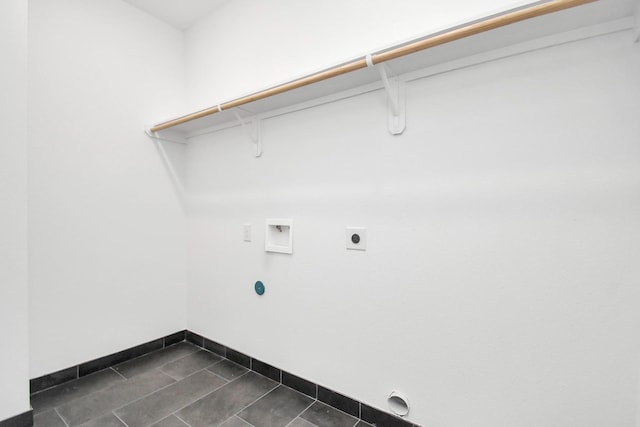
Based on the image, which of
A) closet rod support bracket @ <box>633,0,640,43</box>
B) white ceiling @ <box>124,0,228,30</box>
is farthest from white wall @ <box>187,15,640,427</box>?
white ceiling @ <box>124,0,228,30</box>

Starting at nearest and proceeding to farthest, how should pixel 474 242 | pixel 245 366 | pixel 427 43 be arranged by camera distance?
pixel 427 43 → pixel 474 242 → pixel 245 366

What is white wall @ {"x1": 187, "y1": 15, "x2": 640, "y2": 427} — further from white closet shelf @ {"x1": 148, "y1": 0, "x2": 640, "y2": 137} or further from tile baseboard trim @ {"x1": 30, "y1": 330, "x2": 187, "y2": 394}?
tile baseboard trim @ {"x1": 30, "y1": 330, "x2": 187, "y2": 394}

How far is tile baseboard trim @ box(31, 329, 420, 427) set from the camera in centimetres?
143

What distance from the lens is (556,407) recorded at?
104cm

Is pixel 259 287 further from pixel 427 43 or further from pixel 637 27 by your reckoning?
pixel 637 27

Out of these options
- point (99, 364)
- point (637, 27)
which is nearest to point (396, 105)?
point (637, 27)

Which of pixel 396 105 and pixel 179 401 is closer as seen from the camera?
pixel 396 105

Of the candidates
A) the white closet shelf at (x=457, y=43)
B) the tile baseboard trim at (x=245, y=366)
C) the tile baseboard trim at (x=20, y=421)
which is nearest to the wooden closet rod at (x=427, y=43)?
the white closet shelf at (x=457, y=43)

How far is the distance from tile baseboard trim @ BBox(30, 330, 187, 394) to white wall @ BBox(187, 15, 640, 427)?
977mm

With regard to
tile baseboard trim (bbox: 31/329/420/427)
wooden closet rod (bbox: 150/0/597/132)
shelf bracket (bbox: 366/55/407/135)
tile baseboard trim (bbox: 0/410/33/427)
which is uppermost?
wooden closet rod (bbox: 150/0/597/132)

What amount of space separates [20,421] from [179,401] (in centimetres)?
66

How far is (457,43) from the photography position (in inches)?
42.9

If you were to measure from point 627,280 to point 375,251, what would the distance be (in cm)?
87

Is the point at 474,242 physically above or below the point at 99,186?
below
